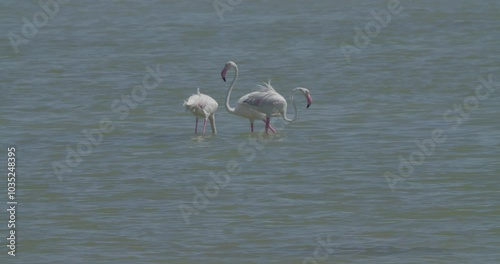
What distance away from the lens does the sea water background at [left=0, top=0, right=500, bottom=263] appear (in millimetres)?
12570

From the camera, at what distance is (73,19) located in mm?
30703

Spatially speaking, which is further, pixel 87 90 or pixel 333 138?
pixel 87 90

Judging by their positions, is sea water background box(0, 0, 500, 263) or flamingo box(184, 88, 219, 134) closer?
sea water background box(0, 0, 500, 263)

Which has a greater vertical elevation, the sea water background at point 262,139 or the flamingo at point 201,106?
the flamingo at point 201,106

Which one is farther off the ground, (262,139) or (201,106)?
(201,106)

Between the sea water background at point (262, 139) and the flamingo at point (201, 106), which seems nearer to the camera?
the sea water background at point (262, 139)

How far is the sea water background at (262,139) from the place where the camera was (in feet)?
41.2

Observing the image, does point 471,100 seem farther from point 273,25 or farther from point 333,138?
point 273,25

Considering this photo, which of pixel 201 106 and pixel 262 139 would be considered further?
pixel 262 139

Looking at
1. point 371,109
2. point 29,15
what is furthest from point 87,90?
point 29,15

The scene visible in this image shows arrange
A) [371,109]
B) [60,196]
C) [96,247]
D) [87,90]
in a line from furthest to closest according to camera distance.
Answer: [87,90], [371,109], [60,196], [96,247]

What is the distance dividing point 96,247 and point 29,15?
62.3 ft

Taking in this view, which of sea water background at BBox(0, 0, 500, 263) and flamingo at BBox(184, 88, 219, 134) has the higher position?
flamingo at BBox(184, 88, 219, 134)

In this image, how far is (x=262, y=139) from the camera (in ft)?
59.5
